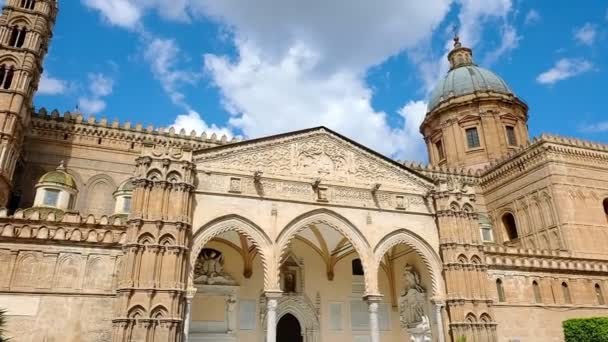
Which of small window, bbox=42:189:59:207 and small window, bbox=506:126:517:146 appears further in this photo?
small window, bbox=506:126:517:146

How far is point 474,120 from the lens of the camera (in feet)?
119

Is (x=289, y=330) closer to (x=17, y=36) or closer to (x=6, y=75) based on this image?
(x=6, y=75)

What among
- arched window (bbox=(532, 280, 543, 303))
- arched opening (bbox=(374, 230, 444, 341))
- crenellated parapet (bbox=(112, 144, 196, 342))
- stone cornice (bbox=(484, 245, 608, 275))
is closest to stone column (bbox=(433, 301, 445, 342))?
arched opening (bbox=(374, 230, 444, 341))

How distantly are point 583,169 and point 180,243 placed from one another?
24884 mm

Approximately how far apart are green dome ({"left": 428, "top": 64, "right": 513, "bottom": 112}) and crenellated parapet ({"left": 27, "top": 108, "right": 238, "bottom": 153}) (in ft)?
66.7

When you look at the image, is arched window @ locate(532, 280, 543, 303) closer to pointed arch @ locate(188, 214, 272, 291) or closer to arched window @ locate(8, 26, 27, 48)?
pointed arch @ locate(188, 214, 272, 291)

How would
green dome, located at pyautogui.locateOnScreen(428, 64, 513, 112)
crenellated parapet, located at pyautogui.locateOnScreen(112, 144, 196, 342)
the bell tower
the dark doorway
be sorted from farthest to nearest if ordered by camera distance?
green dome, located at pyautogui.locateOnScreen(428, 64, 513, 112) < the bell tower < the dark doorway < crenellated parapet, located at pyautogui.locateOnScreen(112, 144, 196, 342)

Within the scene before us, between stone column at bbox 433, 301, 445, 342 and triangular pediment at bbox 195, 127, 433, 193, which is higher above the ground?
triangular pediment at bbox 195, 127, 433, 193

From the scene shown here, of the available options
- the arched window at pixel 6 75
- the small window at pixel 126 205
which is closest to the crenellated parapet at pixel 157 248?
the small window at pixel 126 205

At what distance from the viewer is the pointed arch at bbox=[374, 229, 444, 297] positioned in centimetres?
1811

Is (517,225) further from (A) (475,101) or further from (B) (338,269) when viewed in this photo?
(B) (338,269)

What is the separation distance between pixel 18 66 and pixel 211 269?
1542 centimetres

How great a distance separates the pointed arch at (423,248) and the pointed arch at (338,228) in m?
0.78

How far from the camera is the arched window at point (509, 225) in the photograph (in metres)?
30.3
